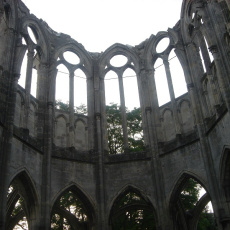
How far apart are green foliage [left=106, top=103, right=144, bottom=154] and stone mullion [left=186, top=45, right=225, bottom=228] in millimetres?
4743

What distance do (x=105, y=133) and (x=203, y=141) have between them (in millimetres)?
4109

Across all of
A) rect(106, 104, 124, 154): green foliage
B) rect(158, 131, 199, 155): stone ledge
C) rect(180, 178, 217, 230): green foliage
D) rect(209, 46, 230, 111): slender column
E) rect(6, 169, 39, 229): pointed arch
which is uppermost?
rect(106, 104, 124, 154): green foliage

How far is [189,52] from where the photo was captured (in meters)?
14.9

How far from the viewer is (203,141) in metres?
12.6

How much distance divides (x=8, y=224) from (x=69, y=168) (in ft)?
→ 14.8

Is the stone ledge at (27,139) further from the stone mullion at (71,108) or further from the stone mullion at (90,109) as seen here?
the stone mullion at (90,109)

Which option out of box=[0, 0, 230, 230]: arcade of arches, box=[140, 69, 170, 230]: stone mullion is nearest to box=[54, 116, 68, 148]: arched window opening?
box=[0, 0, 230, 230]: arcade of arches

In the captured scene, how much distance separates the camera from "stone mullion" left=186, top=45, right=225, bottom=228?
1163cm

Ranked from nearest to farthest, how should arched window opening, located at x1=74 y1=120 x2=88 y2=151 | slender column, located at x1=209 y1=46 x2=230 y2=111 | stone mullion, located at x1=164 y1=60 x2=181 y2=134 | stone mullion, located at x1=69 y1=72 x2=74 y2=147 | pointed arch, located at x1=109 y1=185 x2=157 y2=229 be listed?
slender column, located at x1=209 y1=46 x2=230 y2=111
pointed arch, located at x1=109 y1=185 x2=157 y2=229
stone mullion, located at x1=164 y1=60 x2=181 y2=134
stone mullion, located at x1=69 y1=72 x2=74 y2=147
arched window opening, located at x1=74 y1=120 x2=88 y2=151

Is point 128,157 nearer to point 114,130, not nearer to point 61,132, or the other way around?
point 61,132

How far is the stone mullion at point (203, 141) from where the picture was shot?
11.6 metres

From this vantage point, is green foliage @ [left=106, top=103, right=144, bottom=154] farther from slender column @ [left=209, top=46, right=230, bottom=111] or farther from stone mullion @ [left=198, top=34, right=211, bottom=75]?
slender column @ [left=209, top=46, right=230, bottom=111]

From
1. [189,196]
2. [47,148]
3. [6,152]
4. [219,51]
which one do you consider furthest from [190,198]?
[6,152]

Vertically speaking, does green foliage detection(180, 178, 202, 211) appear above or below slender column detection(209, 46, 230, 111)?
below
